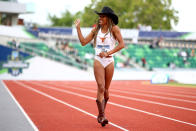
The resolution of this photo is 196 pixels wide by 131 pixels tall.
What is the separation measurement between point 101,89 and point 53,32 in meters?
37.2

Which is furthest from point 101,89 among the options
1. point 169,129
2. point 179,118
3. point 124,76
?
point 124,76

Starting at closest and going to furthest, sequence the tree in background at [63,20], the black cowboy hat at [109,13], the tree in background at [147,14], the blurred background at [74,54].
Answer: the black cowboy hat at [109,13]
the blurred background at [74,54]
the tree in background at [147,14]
the tree in background at [63,20]

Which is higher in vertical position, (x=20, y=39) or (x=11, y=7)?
(x=11, y=7)

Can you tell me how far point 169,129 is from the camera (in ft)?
24.8

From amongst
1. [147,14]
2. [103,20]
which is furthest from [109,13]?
[147,14]

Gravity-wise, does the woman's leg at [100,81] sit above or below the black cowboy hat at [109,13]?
below

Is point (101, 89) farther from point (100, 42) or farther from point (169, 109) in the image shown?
point (169, 109)

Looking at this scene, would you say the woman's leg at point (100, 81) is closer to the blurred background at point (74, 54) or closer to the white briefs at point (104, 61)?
the white briefs at point (104, 61)

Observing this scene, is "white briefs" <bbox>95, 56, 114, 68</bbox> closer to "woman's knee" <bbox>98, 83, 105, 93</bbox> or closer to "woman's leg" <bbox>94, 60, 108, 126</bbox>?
"woman's leg" <bbox>94, 60, 108, 126</bbox>

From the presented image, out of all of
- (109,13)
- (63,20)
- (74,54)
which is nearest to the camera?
(109,13)

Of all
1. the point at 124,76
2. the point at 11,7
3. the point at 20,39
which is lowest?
the point at 124,76

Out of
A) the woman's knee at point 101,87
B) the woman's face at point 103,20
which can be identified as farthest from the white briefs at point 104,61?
Answer: the woman's face at point 103,20

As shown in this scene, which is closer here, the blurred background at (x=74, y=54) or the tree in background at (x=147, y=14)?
the blurred background at (x=74, y=54)

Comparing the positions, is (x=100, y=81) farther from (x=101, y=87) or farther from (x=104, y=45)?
→ (x=104, y=45)
